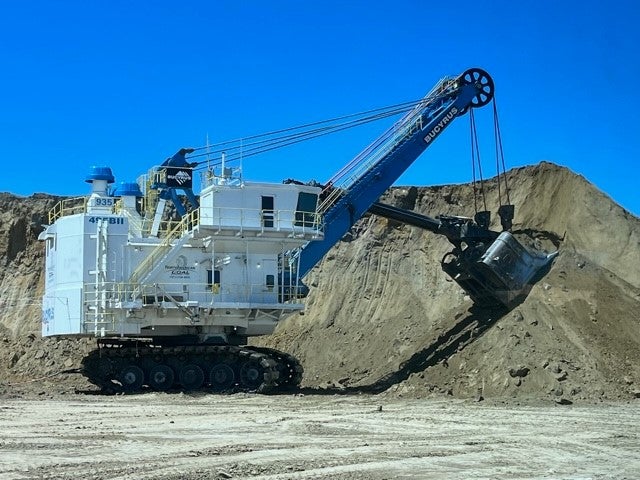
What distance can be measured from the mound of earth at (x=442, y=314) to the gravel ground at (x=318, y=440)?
93.6 inches

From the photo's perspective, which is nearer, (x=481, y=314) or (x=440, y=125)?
(x=481, y=314)

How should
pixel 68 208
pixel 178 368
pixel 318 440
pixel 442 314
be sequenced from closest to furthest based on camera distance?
pixel 318 440 < pixel 178 368 < pixel 68 208 < pixel 442 314

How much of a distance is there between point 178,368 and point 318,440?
35.0 ft

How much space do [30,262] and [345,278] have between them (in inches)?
514

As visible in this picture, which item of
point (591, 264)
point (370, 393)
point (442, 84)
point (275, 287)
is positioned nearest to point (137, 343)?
point (275, 287)

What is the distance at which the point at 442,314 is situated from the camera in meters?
29.5

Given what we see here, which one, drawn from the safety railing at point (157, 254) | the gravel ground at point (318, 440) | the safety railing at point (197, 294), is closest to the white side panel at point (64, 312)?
the safety railing at point (197, 294)

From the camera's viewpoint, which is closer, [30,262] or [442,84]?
[442,84]

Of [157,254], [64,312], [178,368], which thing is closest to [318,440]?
[178,368]

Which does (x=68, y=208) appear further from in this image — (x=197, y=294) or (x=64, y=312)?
(x=197, y=294)

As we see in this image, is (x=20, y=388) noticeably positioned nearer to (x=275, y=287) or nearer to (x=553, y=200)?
(x=275, y=287)

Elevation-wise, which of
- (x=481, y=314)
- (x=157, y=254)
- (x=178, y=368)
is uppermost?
(x=157, y=254)

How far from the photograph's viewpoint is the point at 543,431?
14.9 m

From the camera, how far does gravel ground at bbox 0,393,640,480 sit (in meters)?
11.0
